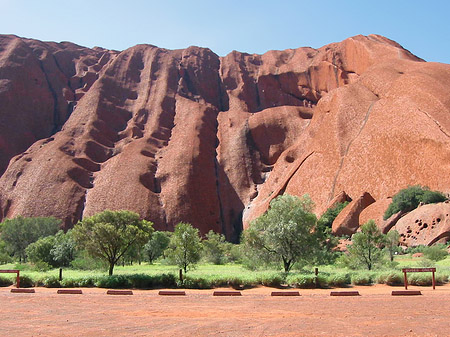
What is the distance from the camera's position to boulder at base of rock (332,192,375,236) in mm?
41375

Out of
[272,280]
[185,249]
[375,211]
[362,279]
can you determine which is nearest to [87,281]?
[185,249]

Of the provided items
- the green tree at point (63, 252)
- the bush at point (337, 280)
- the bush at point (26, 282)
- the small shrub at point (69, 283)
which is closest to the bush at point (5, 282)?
the bush at point (26, 282)

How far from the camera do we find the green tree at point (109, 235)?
21.3 meters


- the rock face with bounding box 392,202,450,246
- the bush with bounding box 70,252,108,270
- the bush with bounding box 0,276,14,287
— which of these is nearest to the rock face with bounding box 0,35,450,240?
the rock face with bounding box 392,202,450,246

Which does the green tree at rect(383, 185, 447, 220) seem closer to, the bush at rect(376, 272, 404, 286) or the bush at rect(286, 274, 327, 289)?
the bush at rect(376, 272, 404, 286)

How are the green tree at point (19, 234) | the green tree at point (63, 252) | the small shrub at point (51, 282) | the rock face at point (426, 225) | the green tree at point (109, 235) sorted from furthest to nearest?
the green tree at point (19, 234), the rock face at point (426, 225), the green tree at point (63, 252), the green tree at point (109, 235), the small shrub at point (51, 282)

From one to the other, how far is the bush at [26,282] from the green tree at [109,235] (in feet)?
10.0

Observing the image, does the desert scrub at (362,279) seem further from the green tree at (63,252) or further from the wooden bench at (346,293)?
the green tree at (63,252)

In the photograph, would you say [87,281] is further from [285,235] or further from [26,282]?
[285,235]

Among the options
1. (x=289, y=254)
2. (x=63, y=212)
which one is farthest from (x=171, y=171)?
(x=289, y=254)

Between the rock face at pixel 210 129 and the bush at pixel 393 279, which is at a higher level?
the rock face at pixel 210 129

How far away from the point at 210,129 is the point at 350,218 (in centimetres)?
4159

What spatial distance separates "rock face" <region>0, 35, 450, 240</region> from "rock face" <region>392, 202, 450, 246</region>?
726 centimetres

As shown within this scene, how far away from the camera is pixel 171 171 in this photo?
6575 cm
